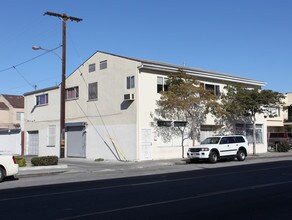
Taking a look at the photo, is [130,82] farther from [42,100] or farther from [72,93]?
[42,100]

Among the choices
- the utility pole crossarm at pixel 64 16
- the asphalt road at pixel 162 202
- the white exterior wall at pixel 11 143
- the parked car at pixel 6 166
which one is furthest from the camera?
the white exterior wall at pixel 11 143

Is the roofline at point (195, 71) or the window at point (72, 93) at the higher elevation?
the roofline at point (195, 71)

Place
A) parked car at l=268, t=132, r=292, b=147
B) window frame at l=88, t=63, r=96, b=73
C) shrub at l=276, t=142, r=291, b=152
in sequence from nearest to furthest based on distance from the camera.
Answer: window frame at l=88, t=63, r=96, b=73, shrub at l=276, t=142, r=291, b=152, parked car at l=268, t=132, r=292, b=147

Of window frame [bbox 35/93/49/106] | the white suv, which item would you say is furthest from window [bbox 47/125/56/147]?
the white suv

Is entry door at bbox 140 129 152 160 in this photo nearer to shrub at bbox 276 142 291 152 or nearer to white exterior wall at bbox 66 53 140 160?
white exterior wall at bbox 66 53 140 160

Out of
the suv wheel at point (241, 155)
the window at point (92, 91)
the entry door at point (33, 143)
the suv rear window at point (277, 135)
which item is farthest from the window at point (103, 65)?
the suv rear window at point (277, 135)

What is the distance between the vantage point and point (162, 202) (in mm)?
10156

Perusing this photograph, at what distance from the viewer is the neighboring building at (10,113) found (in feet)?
234

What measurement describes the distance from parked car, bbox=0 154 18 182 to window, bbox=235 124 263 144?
2273 cm

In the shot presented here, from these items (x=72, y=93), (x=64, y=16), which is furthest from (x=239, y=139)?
(x=64, y=16)

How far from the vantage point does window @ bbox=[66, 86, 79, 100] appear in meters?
35.5

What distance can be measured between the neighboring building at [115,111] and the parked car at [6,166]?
1162cm

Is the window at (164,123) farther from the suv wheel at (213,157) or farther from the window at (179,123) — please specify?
the suv wheel at (213,157)

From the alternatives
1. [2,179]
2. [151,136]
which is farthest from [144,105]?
[2,179]
